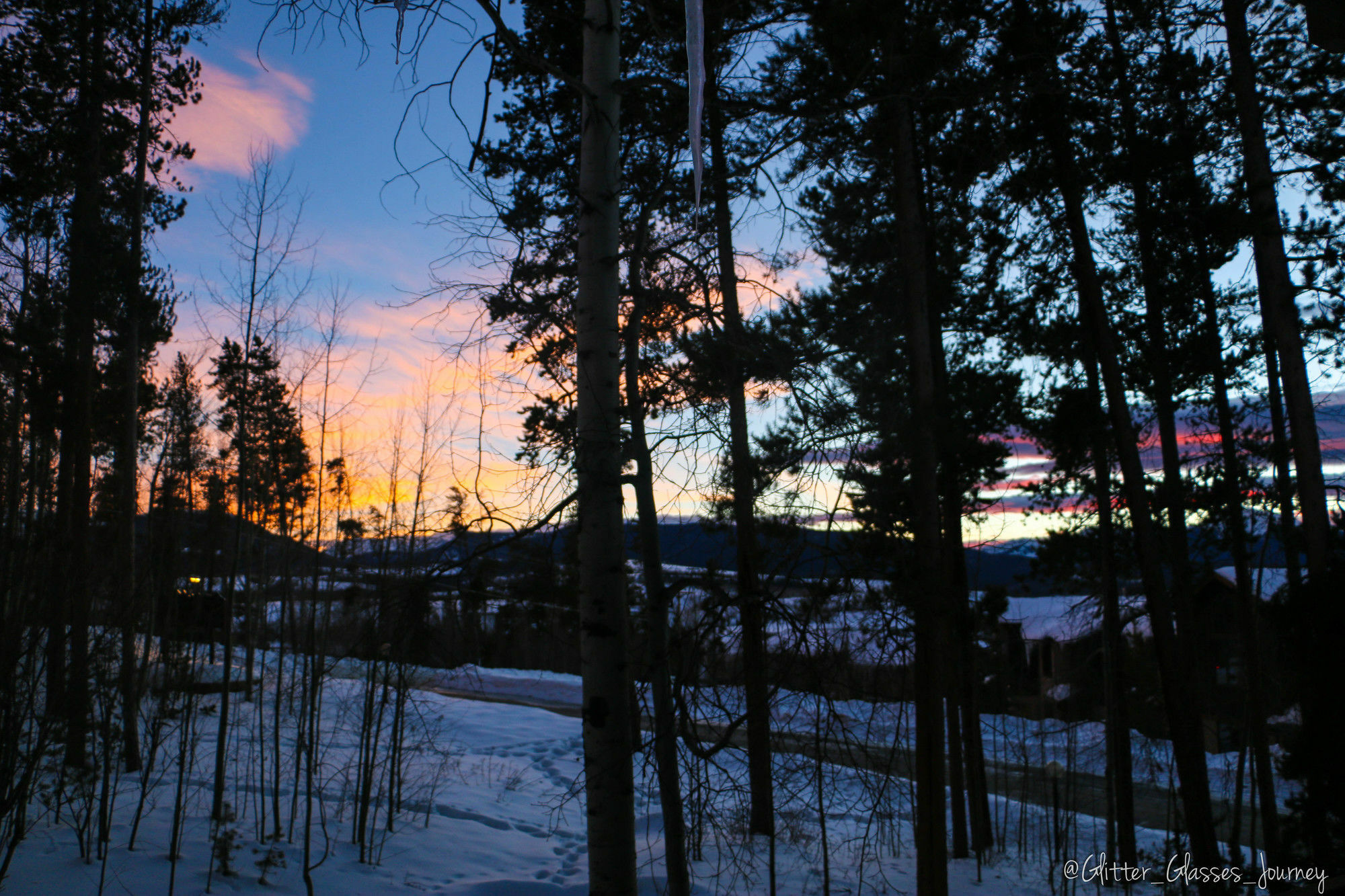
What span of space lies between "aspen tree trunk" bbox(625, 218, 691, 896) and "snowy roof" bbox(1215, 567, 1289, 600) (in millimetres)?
8495

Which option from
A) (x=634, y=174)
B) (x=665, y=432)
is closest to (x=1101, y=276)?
(x=634, y=174)

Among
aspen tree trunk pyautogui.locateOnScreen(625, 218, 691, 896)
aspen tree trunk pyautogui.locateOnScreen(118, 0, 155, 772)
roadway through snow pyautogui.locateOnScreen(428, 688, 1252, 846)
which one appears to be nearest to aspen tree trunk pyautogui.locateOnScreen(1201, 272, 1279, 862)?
roadway through snow pyautogui.locateOnScreen(428, 688, 1252, 846)

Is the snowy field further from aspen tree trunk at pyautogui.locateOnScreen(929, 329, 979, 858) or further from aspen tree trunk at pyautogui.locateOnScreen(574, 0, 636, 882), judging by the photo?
aspen tree trunk at pyautogui.locateOnScreen(574, 0, 636, 882)

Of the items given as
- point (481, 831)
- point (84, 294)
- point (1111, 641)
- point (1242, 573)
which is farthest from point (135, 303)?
point (1242, 573)

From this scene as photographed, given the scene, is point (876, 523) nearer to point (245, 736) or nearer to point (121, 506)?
point (121, 506)

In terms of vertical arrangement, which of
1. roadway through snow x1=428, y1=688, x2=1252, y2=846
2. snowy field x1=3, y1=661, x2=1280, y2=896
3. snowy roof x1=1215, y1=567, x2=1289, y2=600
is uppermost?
snowy roof x1=1215, y1=567, x2=1289, y2=600

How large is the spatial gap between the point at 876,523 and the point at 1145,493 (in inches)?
214

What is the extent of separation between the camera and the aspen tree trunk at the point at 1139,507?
9.03 meters

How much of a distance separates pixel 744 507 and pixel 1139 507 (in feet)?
17.9

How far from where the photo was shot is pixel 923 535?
5.91 metres

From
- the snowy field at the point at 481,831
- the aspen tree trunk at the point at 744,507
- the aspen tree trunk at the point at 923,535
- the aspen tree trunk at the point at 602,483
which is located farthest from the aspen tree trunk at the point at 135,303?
the aspen tree trunk at the point at 923,535

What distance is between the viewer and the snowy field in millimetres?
6441

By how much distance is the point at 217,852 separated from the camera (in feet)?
24.3

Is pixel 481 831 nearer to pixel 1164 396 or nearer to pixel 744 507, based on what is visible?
pixel 744 507
